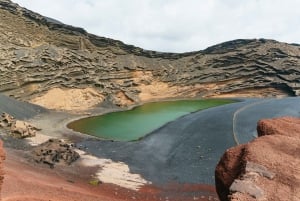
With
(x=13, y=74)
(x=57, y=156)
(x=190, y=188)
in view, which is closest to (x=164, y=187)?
(x=190, y=188)

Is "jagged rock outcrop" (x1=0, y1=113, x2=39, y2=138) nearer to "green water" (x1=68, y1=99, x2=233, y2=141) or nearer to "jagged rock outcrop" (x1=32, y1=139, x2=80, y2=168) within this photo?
"jagged rock outcrop" (x1=32, y1=139, x2=80, y2=168)

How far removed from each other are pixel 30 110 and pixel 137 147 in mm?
18082

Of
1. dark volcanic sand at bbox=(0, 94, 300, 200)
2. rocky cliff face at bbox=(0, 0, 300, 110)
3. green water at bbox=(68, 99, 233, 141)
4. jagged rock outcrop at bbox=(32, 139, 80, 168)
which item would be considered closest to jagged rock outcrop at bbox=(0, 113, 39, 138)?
dark volcanic sand at bbox=(0, 94, 300, 200)

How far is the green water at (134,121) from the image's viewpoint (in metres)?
39.7

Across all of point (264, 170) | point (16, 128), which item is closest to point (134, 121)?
point (16, 128)

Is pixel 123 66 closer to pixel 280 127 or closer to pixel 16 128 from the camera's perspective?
pixel 16 128

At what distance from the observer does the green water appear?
1563 inches

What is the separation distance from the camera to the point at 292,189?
827 cm

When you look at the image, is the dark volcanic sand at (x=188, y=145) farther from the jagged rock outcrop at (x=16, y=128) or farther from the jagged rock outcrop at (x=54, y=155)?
the jagged rock outcrop at (x=16, y=128)

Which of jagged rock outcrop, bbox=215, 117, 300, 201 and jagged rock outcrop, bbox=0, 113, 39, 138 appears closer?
jagged rock outcrop, bbox=215, 117, 300, 201

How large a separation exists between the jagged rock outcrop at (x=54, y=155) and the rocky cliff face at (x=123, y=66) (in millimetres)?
24367

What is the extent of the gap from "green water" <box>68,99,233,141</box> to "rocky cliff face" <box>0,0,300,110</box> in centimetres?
606

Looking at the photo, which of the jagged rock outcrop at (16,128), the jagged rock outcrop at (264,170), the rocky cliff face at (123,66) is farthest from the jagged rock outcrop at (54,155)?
the rocky cliff face at (123,66)

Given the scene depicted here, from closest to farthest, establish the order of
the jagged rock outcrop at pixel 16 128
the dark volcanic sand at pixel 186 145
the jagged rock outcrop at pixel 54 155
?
1. the jagged rock outcrop at pixel 54 155
2. the dark volcanic sand at pixel 186 145
3. the jagged rock outcrop at pixel 16 128
